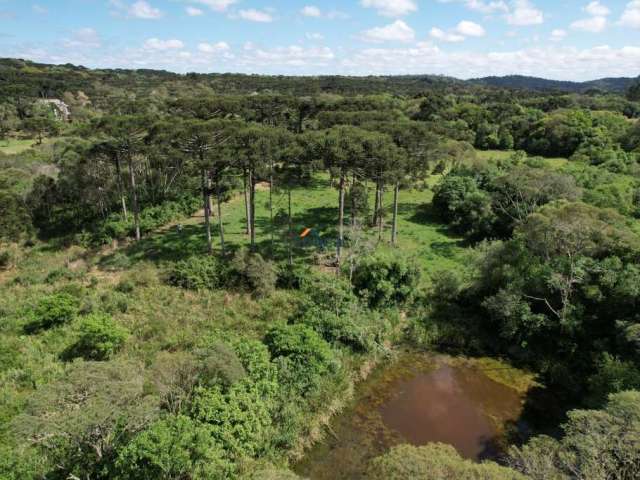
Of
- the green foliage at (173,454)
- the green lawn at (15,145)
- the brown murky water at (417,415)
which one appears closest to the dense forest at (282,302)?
the green foliage at (173,454)

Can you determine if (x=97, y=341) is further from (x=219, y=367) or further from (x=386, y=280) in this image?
(x=386, y=280)

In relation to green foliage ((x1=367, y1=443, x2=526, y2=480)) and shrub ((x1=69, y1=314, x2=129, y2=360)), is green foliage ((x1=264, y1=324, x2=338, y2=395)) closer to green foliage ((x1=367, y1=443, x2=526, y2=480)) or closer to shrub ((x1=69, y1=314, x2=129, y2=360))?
green foliage ((x1=367, y1=443, x2=526, y2=480))

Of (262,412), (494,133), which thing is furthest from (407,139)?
(494,133)

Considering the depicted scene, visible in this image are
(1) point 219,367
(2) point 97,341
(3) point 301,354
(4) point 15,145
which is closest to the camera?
(1) point 219,367

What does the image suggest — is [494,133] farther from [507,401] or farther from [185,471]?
[185,471]

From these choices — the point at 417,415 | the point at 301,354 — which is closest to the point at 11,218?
the point at 301,354

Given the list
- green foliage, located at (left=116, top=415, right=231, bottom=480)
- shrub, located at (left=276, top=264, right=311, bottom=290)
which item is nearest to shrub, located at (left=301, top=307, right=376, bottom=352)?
shrub, located at (left=276, top=264, right=311, bottom=290)
